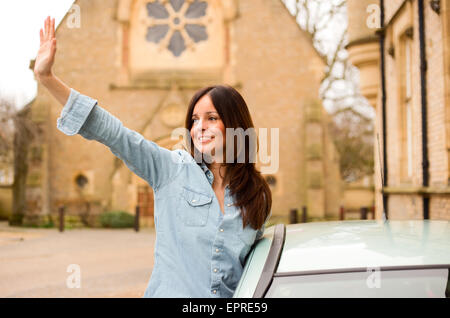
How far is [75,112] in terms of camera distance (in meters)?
1.76

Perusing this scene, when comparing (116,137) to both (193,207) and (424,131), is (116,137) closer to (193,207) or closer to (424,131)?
(193,207)

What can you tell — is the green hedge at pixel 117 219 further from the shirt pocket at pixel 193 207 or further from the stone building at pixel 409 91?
the shirt pocket at pixel 193 207

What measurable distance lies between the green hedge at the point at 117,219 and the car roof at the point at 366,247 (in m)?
15.2

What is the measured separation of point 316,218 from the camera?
16.9m

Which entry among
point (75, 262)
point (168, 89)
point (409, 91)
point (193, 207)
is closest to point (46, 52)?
point (193, 207)

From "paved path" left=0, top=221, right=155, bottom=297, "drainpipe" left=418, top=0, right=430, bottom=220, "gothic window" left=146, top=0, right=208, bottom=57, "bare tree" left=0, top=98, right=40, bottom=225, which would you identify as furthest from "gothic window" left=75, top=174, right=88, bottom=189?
"drainpipe" left=418, top=0, right=430, bottom=220

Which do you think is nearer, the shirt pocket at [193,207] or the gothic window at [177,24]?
the shirt pocket at [193,207]

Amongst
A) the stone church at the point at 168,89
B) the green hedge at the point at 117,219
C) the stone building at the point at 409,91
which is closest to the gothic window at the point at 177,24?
the stone church at the point at 168,89

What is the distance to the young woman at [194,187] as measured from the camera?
5.86ft
